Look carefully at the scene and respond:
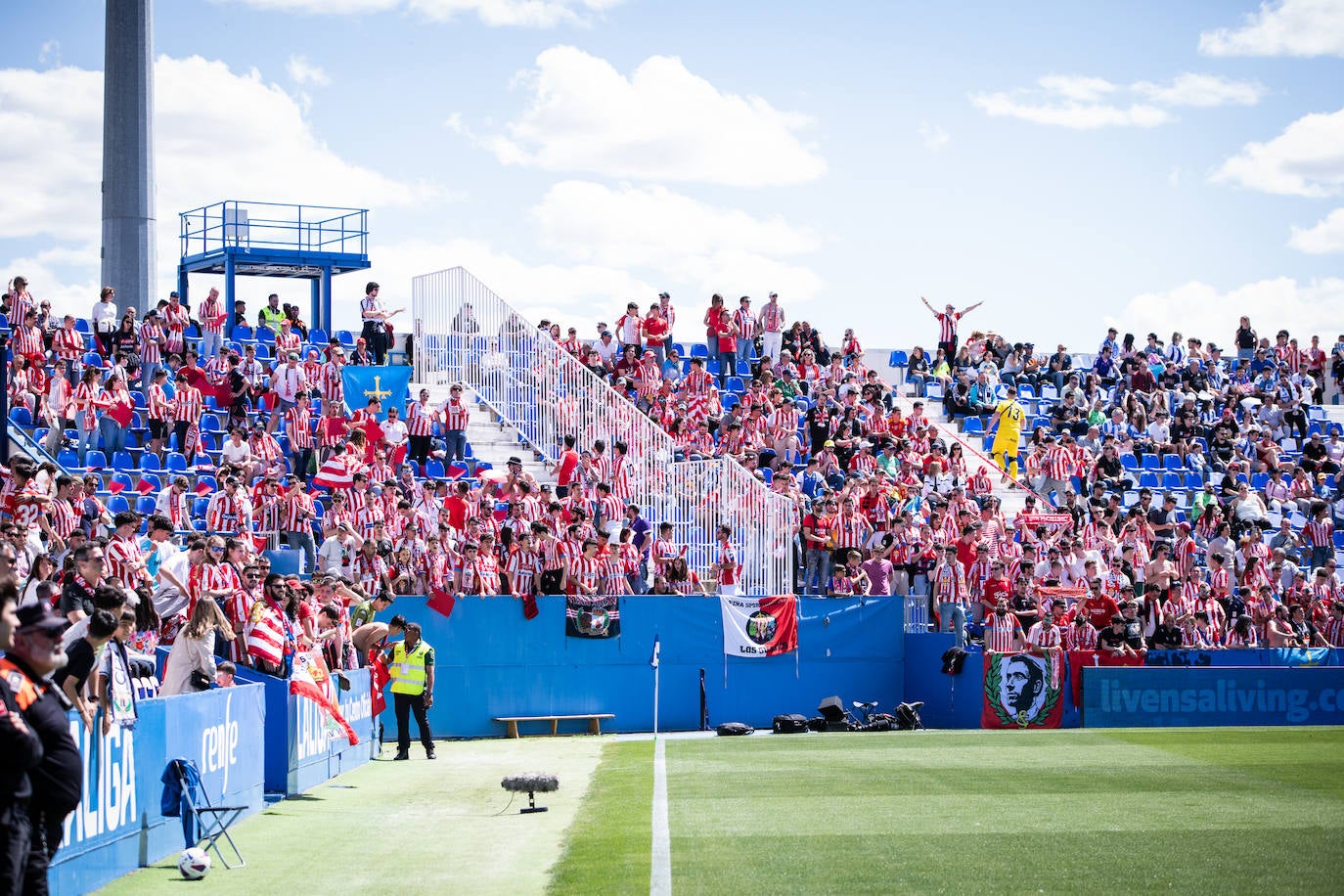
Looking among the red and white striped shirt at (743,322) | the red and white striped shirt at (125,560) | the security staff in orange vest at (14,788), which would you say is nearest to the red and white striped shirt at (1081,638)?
the red and white striped shirt at (743,322)

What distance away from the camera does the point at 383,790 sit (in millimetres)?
16406

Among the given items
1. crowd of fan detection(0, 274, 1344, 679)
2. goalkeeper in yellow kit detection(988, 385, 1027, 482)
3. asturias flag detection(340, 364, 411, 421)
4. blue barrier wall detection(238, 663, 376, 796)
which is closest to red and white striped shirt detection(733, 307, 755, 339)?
crowd of fan detection(0, 274, 1344, 679)

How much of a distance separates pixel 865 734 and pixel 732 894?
44.6ft

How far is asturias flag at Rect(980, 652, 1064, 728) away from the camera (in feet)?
79.5

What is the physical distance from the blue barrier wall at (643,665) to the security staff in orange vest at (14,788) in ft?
53.7

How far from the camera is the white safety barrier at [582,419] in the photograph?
26328 millimetres

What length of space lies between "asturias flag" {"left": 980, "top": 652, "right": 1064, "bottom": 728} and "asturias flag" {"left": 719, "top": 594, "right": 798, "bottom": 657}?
3323 millimetres

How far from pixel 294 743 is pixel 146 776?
13.8 ft

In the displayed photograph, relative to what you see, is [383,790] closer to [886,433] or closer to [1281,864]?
[1281,864]

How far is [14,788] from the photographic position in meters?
6.85

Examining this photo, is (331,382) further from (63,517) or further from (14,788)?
(14,788)

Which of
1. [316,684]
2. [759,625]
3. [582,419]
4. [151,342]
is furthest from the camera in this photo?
[582,419]

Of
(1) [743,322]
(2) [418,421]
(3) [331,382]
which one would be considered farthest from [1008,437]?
(3) [331,382]

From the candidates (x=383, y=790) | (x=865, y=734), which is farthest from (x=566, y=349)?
(x=383, y=790)
